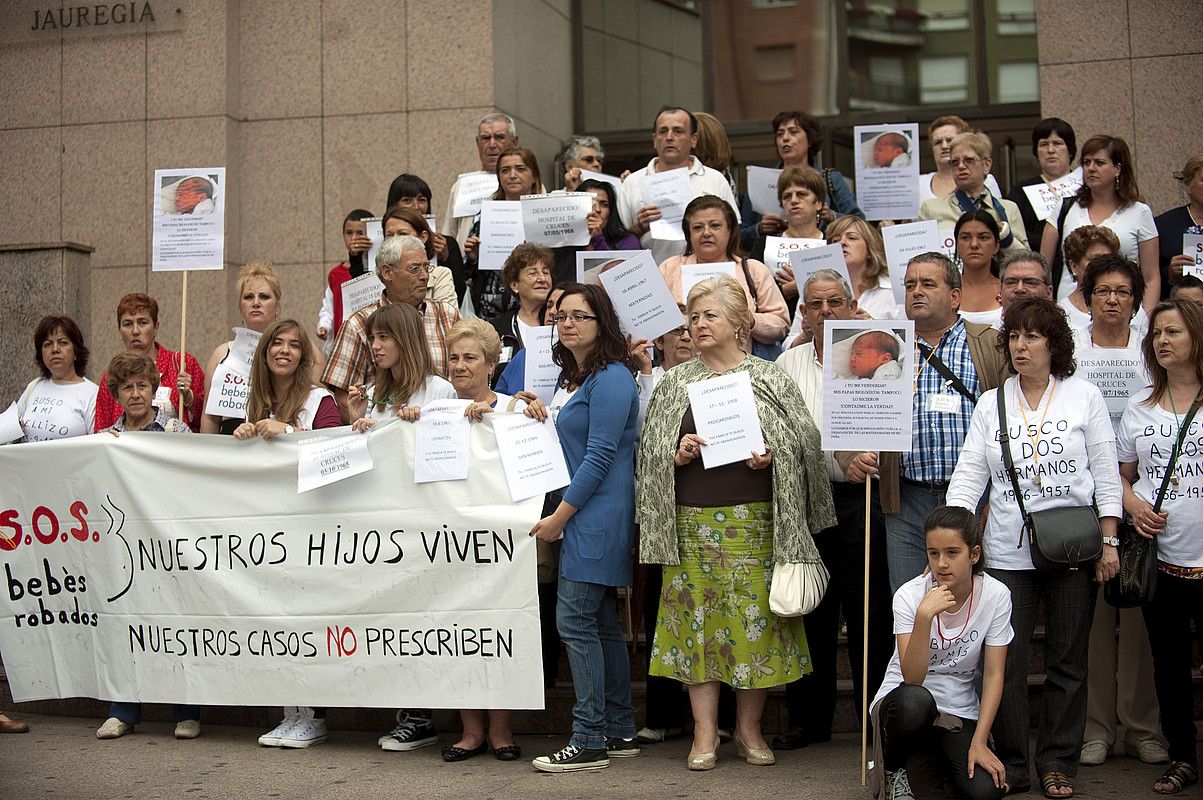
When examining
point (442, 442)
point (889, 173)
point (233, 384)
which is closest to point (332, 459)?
point (442, 442)

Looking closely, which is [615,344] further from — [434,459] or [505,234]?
[505,234]

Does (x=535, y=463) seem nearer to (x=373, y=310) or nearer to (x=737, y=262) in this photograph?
(x=373, y=310)

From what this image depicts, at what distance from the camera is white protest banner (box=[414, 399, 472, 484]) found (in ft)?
24.2

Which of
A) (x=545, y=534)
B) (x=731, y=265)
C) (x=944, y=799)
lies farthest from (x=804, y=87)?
(x=944, y=799)

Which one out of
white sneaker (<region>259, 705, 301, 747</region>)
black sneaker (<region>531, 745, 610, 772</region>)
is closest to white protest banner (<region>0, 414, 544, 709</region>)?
white sneaker (<region>259, 705, 301, 747</region>)

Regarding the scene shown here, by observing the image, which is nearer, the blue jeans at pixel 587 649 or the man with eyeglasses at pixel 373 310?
the blue jeans at pixel 587 649

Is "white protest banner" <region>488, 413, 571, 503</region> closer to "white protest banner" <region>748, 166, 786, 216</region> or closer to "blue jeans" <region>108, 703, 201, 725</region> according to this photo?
"blue jeans" <region>108, 703, 201, 725</region>

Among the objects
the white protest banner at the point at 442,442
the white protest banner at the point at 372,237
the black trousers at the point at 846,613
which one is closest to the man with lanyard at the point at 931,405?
the black trousers at the point at 846,613

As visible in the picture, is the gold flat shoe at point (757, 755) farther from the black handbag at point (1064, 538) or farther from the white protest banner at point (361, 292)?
the white protest banner at point (361, 292)

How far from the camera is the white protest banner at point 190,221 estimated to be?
8.73 meters

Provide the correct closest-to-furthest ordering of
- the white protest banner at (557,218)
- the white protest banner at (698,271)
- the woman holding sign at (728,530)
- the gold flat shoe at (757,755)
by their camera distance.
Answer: the woman holding sign at (728,530) < the gold flat shoe at (757,755) < the white protest banner at (698,271) < the white protest banner at (557,218)

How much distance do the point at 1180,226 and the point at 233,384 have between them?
18.6 ft

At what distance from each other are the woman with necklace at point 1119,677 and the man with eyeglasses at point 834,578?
97 cm

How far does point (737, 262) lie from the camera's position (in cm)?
845
